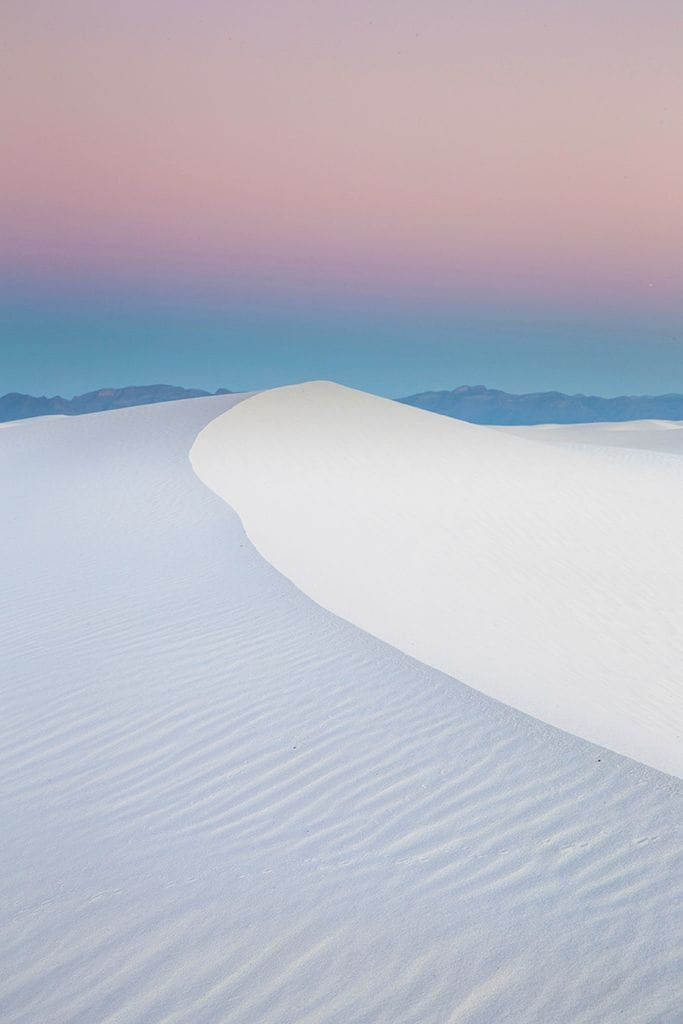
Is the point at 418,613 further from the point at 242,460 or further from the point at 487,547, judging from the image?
the point at 242,460

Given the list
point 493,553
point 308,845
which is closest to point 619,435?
point 493,553

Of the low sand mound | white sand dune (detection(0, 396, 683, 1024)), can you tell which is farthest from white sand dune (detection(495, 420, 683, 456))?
white sand dune (detection(0, 396, 683, 1024))

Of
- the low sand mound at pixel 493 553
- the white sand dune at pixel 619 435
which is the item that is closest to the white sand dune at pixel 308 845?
the low sand mound at pixel 493 553

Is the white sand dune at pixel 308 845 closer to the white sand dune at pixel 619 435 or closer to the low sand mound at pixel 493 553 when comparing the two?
the low sand mound at pixel 493 553

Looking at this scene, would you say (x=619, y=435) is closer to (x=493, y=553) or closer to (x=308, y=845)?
(x=493, y=553)

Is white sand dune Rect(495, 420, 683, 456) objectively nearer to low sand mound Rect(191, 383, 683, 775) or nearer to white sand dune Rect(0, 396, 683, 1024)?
low sand mound Rect(191, 383, 683, 775)

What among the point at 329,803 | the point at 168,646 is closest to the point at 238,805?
the point at 329,803
